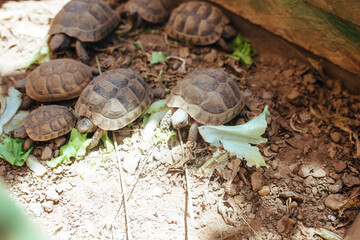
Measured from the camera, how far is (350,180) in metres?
3.39

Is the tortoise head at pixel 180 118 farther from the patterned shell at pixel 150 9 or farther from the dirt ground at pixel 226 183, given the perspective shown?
the patterned shell at pixel 150 9

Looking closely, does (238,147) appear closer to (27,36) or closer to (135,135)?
(135,135)

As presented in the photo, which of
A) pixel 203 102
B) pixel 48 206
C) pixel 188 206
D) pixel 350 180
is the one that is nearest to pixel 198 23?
pixel 203 102

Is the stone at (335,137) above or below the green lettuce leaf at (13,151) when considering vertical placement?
above

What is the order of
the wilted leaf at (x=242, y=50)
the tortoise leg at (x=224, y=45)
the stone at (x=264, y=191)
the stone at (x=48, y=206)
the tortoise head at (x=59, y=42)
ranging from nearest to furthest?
the stone at (x=48, y=206)
the stone at (x=264, y=191)
the tortoise head at (x=59, y=42)
the wilted leaf at (x=242, y=50)
the tortoise leg at (x=224, y=45)

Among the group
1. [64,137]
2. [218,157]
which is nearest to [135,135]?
[64,137]

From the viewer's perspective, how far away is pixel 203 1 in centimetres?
542

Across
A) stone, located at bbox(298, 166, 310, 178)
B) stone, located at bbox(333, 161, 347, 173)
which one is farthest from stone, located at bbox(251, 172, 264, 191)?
stone, located at bbox(333, 161, 347, 173)

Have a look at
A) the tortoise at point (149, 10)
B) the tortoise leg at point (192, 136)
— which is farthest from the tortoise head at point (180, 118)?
the tortoise at point (149, 10)

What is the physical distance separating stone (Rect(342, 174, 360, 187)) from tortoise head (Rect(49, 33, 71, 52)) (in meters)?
4.69

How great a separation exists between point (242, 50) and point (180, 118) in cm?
228

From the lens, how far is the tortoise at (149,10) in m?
5.31

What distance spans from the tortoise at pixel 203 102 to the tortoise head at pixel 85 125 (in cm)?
105

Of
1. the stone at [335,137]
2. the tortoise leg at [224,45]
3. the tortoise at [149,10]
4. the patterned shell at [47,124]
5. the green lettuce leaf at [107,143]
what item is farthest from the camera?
the tortoise at [149,10]
